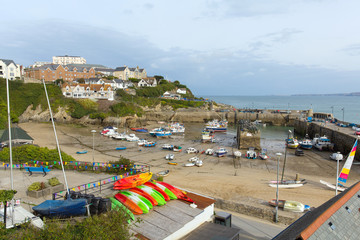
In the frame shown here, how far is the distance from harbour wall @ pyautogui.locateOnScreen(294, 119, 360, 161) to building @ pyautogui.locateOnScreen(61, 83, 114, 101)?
5247cm

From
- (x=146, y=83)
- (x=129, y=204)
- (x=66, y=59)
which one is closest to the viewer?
(x=129, y=204)

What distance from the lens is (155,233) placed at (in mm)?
9016

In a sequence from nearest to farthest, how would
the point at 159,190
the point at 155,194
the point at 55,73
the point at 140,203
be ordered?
the point at 140,203 < the point at 155,194 < the point at 159,190 < the point at 55,73

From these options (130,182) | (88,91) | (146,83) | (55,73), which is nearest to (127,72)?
(146,83)

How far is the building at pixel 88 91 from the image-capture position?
73125 millimetres

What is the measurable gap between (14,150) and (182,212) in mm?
17989

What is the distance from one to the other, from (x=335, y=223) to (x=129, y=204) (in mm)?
7439

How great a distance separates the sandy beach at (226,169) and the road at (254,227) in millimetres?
1580

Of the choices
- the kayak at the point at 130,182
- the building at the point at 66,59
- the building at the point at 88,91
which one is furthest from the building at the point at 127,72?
the kayak at the point at 130,182

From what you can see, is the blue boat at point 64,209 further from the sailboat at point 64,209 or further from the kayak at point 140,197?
the kayak at point 140,197

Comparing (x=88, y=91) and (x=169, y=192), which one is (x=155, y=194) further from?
(x=88, y=91)

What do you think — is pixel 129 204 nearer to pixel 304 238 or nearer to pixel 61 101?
pixel 304 238

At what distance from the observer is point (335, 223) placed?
22.4ft

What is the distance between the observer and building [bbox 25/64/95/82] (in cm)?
8562
